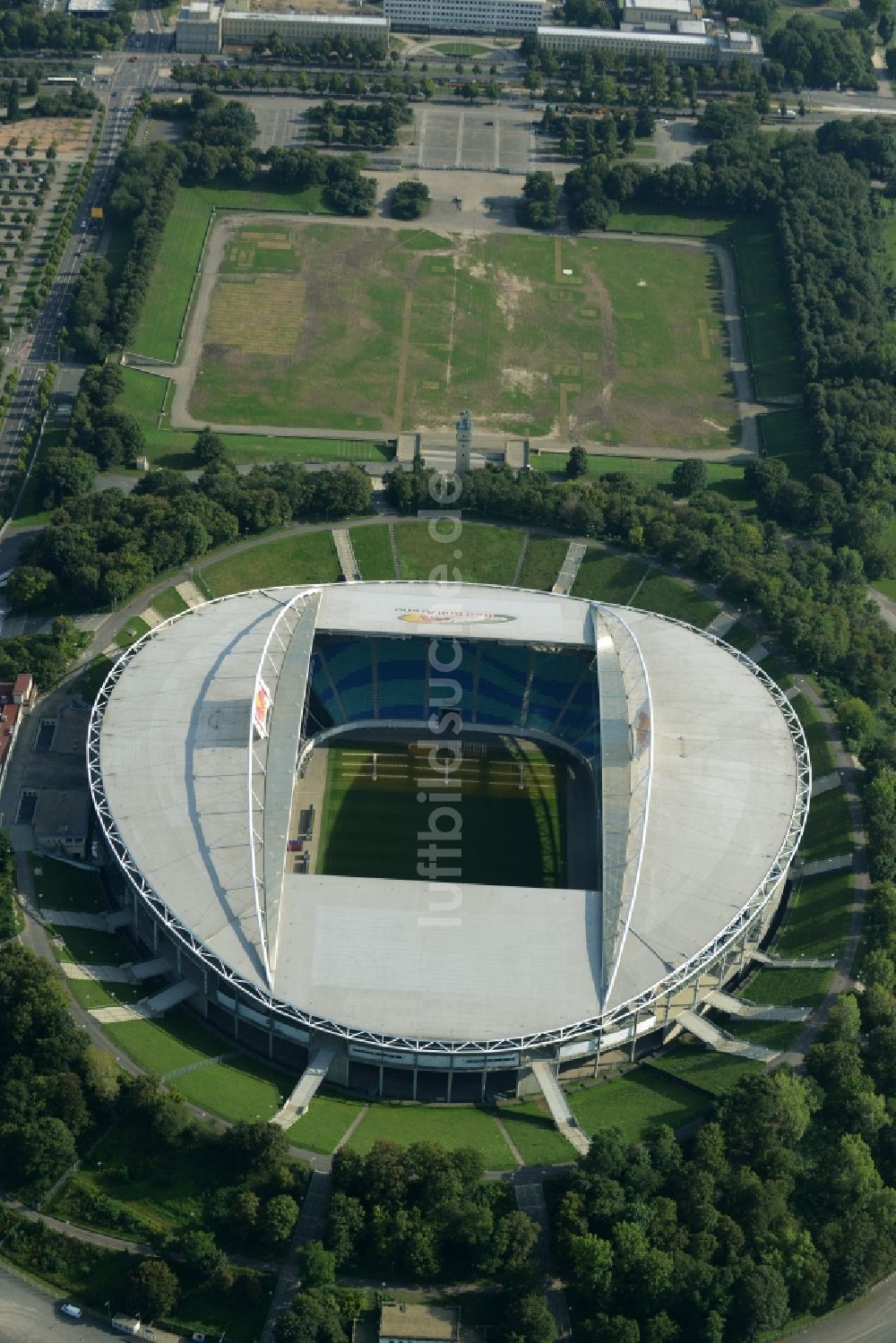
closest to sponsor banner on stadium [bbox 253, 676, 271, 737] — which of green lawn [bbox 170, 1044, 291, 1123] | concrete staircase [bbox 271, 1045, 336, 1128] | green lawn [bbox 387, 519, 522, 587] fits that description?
green lawn [bbox 170, 1044, 291, 1123]

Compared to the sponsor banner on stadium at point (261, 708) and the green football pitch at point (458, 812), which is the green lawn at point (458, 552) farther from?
the sponsor banner on stadium at point (261, 708)

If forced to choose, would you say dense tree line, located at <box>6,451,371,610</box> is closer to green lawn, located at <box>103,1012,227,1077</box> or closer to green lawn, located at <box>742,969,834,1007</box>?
green lawn, located at <box>103,1012,227,1077</box>

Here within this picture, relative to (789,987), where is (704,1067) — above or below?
below

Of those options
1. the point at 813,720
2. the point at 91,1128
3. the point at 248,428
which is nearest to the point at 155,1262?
the point at 91,1128

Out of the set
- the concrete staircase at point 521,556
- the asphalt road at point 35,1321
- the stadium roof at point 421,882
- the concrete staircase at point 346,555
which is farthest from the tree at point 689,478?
the asphalt road at point 35,1321

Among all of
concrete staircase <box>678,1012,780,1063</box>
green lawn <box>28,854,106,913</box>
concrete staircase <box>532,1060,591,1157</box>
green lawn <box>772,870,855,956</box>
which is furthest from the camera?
green lawn <box>772,870,855,956</box>

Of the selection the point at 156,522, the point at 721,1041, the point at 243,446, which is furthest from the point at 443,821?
the point at 243,446

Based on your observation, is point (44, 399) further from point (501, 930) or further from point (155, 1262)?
point (155, 1262)

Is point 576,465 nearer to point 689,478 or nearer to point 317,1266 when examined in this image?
point 689,478
